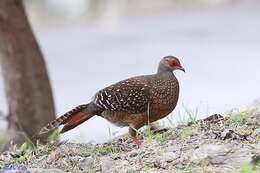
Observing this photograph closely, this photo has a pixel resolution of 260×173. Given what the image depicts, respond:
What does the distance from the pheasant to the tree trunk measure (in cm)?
189

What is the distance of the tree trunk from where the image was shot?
7570 millimetres

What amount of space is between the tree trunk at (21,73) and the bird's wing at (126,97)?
2.07m

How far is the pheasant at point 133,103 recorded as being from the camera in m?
5.54

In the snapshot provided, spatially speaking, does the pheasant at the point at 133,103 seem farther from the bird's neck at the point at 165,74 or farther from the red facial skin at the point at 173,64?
the red facial skin at the point at 173,64

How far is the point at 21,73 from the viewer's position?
761cm

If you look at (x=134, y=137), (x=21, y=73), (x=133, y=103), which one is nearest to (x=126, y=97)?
(x=133, y=103)

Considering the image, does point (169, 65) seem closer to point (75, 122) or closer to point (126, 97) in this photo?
point (126, 97)

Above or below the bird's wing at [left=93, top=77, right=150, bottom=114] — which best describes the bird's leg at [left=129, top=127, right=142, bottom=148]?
below

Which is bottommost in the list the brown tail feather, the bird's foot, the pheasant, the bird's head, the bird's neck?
the bird's foot

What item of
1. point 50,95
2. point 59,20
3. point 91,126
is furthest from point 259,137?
point 59,20

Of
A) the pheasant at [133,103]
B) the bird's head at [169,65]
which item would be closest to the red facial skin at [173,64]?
A: the bird's head at [169,65]

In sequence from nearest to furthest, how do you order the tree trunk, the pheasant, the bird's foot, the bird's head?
the bird's foot
the pheasant
the bird's head
the tree trunk

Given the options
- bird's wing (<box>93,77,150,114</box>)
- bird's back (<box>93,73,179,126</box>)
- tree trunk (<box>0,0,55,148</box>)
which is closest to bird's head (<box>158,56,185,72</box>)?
bird's back (<box>93,73,179,126</box>)

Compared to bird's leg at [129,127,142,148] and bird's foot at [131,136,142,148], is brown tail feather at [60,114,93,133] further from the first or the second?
bird's foot at [131,136,142,148]
